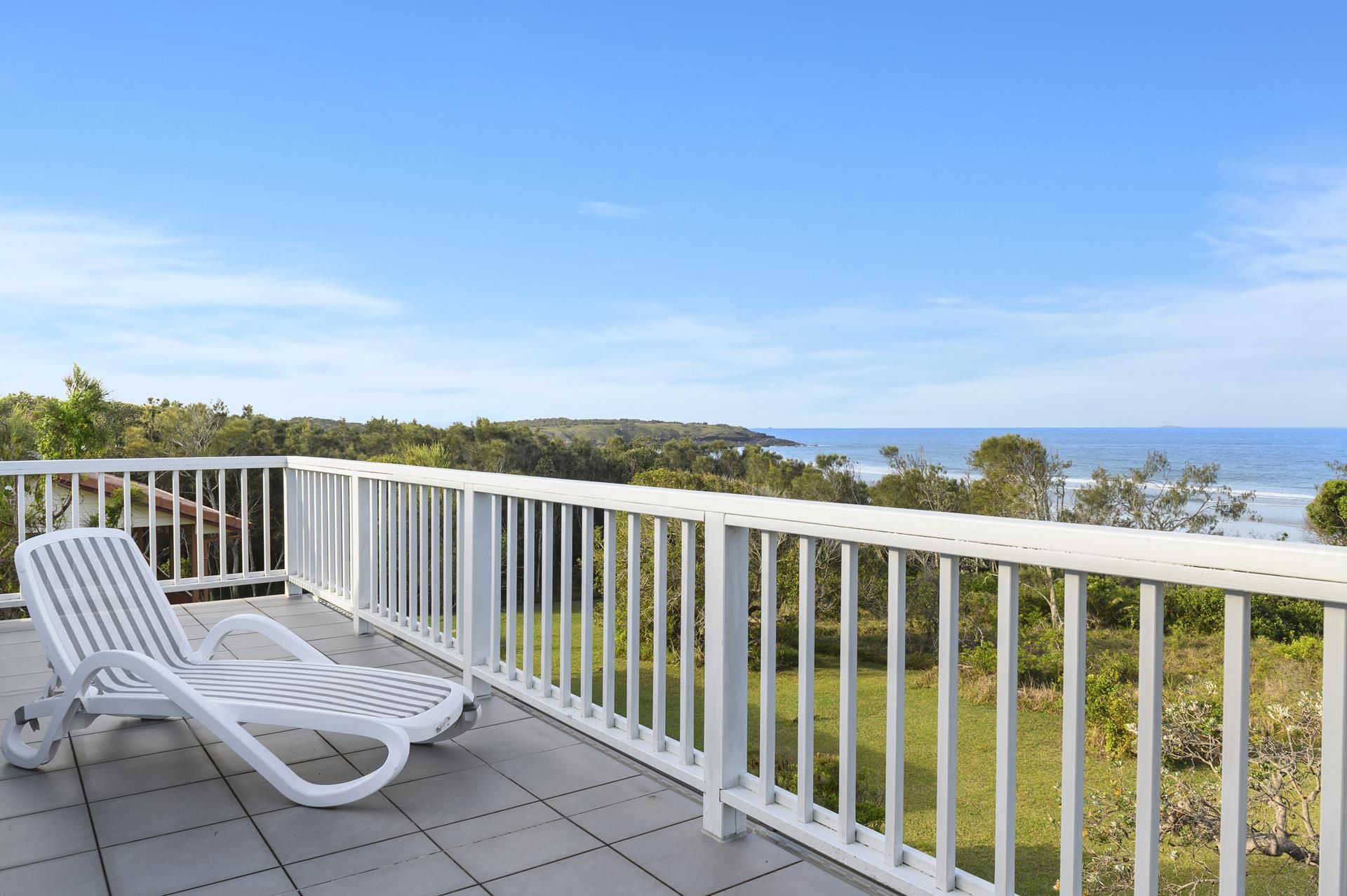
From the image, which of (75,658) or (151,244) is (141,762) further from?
(151,244)

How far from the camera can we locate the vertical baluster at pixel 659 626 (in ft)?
8.71

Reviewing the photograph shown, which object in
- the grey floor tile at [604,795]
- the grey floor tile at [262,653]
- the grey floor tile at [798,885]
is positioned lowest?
the grey floor tile at [262,653]

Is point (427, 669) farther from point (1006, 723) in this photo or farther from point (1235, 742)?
point (1235, 742)

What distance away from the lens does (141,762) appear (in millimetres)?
3107

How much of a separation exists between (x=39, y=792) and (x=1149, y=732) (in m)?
3.20

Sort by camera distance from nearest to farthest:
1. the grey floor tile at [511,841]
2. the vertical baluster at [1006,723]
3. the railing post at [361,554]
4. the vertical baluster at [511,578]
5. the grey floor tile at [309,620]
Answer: the vertical baluster at [1006,723], the grey floor tile at [511,841], the vertical baluster at [511,578], the railing post at [361,554], the grey floor tile at [309,620]

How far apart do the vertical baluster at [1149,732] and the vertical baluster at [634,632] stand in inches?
54.6

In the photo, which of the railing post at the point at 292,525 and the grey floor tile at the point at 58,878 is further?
the railing post at the point at 292,525

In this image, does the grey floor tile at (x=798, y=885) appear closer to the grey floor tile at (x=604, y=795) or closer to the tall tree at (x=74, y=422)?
the grey floor tile at (x=604, y=795)

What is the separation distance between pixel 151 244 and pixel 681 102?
52.1ft

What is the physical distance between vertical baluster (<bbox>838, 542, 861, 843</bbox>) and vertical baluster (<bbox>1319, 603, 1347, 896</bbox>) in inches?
37.8

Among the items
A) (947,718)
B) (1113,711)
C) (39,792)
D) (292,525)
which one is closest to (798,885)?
(947,718)

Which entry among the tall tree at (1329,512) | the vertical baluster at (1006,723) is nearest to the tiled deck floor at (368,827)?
the vertical baluster at (1006,723)

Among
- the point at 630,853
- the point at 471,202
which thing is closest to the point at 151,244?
the point at 471,202
